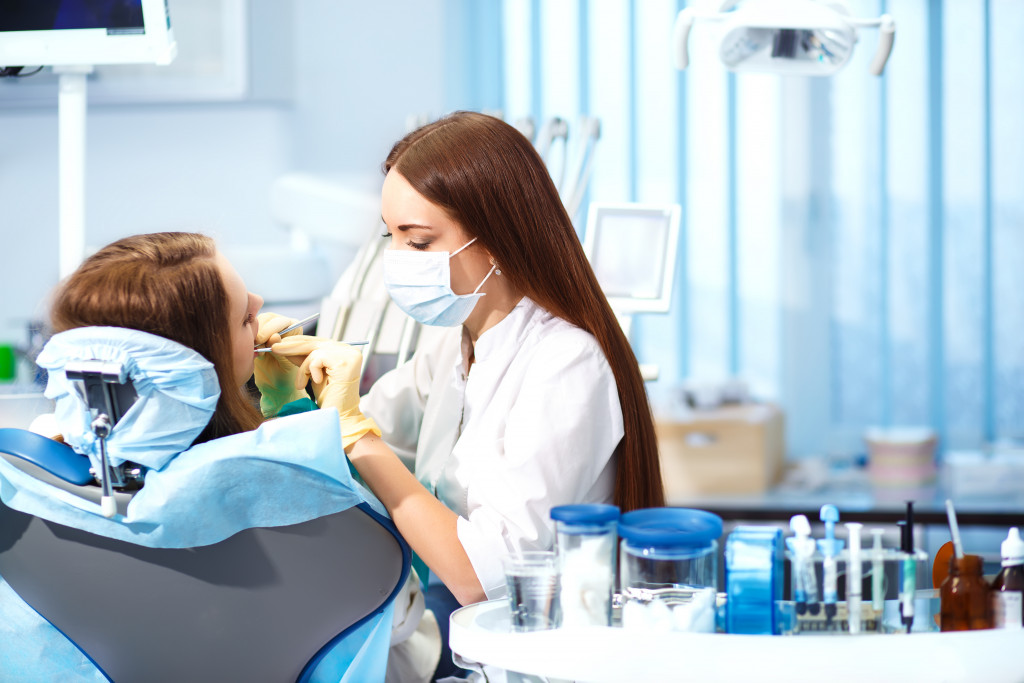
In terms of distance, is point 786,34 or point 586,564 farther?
point 786,34

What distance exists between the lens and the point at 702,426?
117 inches

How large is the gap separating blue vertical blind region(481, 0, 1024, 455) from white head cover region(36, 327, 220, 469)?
2.53 meters

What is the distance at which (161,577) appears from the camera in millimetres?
1023

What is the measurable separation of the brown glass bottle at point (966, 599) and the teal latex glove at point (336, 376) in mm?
688

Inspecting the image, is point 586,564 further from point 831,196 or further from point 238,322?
point 831,196

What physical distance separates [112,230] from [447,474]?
2578mm

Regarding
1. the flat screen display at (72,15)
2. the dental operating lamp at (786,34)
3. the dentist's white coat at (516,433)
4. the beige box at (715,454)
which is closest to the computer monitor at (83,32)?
the flat screen display at (72,15)

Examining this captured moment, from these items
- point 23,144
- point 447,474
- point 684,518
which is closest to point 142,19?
point 447,474

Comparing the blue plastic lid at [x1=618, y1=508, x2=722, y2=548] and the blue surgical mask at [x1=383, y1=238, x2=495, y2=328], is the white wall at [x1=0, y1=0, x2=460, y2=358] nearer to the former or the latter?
the blue surgical mask at [x1=383, y1=238, x2=495, y2=328]

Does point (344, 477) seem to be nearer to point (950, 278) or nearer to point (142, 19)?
point (142, 19)

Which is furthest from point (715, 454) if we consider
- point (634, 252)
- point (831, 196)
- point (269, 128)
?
point (269, 128)

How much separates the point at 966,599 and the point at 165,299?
89cm

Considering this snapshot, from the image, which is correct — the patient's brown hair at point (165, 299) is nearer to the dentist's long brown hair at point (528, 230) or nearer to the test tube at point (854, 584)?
the dentist's long brown hair at point (528, 230)

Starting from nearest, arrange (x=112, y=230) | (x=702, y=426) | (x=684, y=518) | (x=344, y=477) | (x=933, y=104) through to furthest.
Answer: (x=684, y=518), (x=344, y=477), (x=702, y=426), (x=933, y=104), (x=112, y=230)
